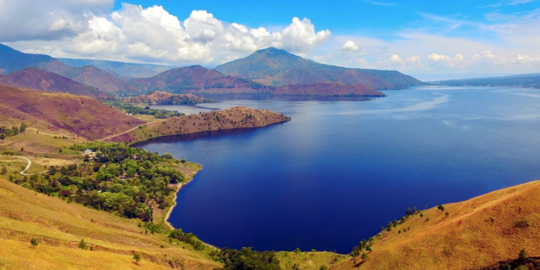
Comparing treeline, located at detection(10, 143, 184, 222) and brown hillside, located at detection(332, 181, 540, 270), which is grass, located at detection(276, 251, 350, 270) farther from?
treeline, located at detection(10, 143, 184, 222)

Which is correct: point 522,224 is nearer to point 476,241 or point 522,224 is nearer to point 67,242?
point 476,241

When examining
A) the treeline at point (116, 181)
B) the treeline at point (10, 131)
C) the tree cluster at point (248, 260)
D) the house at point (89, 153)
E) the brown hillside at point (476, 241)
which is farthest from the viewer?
the treeline at point (10, 131)

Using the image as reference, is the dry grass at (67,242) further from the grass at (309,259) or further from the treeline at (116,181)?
the grass at (309,259)

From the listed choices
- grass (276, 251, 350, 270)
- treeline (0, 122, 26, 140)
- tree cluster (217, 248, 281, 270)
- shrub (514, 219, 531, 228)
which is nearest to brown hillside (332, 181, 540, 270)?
shrub (514, 219, 531, 228)

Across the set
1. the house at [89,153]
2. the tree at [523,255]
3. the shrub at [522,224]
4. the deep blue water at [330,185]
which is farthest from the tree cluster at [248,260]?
the house at [89,153]

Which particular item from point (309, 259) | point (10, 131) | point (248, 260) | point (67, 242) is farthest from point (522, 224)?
point (10, 131)
